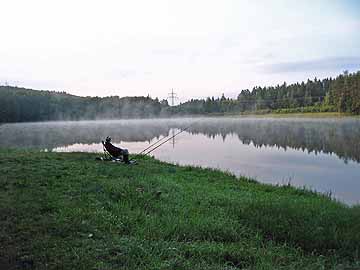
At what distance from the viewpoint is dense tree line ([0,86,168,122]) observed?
89769 mm

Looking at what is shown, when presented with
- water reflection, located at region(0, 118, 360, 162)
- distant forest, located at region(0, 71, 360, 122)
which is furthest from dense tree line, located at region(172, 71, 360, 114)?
water reflection, located at region(0, 118, 360, 162)

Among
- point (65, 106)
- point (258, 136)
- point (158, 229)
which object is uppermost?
point (65, 106)

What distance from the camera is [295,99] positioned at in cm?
12594

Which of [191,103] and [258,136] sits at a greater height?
[191,103]

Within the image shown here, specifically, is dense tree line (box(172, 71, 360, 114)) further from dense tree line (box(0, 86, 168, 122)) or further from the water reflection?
the water reflection

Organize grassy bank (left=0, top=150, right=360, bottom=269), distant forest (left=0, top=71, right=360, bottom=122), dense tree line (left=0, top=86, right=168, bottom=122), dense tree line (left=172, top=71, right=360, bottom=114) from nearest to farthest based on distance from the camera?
1. grassy bank (left=0, top=150, right=360, bottom=269)
2. dense tree line (left=172, top=71, right=360, bottom=114)
3. distant forest (left=0, top=71, right=360, bottom=122)
4. dense tree line (left=0, top=86, right=168, bottom=122)

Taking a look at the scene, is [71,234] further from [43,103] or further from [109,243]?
[43,103]

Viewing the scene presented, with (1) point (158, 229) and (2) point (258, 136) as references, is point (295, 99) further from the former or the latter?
(1) point (158, 229)

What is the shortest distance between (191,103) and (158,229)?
17058 centimetres

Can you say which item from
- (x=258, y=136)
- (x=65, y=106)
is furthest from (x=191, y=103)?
(x=258, y=136)

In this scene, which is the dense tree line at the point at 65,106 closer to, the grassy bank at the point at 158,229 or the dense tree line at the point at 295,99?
the dense tree line at the point at 295,99

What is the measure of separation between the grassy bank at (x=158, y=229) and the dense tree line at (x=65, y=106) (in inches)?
3212

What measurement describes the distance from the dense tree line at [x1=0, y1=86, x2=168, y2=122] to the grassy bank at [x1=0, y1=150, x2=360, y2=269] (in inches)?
3212

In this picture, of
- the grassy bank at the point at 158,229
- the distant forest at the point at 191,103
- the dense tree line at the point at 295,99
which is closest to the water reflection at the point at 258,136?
the grassy bank at the point at 158,229
